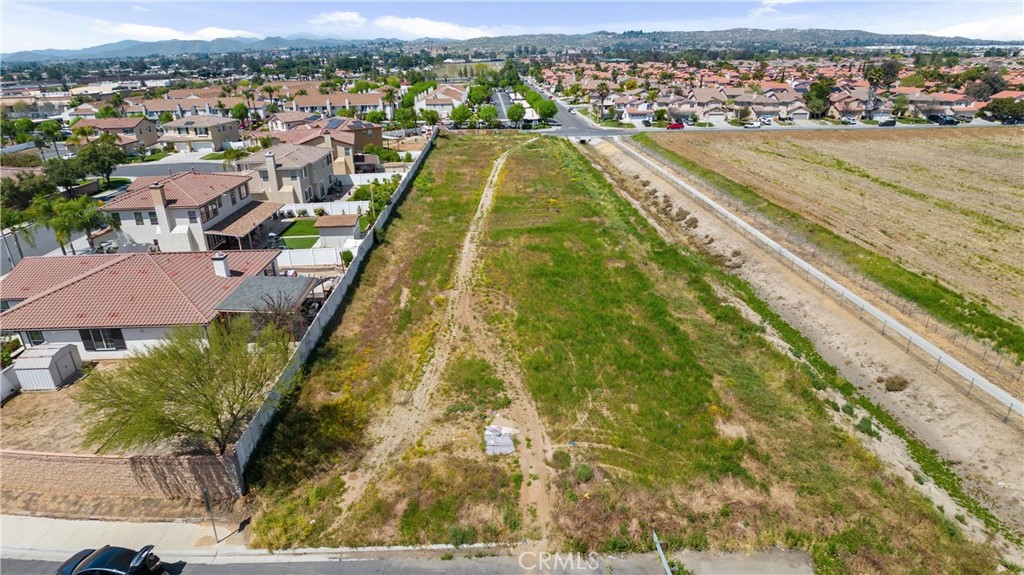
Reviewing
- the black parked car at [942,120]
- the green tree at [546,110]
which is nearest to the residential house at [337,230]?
the green tree at [546,110]

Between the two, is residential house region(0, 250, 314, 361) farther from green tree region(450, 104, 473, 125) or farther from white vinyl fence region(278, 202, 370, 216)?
green tree region(450, 104, 473, 125)

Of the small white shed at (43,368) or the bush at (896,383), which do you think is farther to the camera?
the bush at (896,383)

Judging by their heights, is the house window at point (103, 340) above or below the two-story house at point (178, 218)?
below

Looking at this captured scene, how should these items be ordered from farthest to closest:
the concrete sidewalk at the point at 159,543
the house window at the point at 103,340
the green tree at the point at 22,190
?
the green tree at the point at 22,190
the house window at the point at 103,340
the concrete sidewalk at the point at 159,543

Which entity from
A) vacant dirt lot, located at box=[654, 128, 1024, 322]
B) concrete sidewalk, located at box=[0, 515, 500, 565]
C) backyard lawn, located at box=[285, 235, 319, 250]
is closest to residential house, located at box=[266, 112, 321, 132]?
backyard lawn, located at box=[285, 235, 319, 250]

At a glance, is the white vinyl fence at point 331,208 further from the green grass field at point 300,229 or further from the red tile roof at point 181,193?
the red tile roof at point 181,193

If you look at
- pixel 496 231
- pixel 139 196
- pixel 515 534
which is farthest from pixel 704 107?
pixel 515 534
